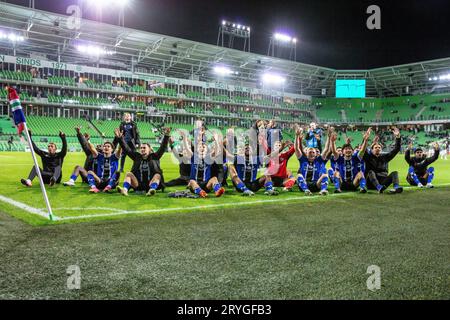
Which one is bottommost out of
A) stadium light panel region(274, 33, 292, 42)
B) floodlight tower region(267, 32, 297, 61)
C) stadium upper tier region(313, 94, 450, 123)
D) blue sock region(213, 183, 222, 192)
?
blue sock region(213, 183, 222, 192)

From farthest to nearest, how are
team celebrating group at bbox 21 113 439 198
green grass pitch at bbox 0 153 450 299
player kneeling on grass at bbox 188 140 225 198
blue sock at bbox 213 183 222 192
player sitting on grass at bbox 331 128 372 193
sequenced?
player sitting on grass at bbox 331 128 372 193 < team celebrating group at bbox 21 113 439 198 < player kneeling on grass at bbox 188 140 225 198 < blue sock at bbox 213 183 222 192 < green grass pitch at bbox 0 153 450 299

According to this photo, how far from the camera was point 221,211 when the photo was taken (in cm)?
695

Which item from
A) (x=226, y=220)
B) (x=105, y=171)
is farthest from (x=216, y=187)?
(x=105, y=171)

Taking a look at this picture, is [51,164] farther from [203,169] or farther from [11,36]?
[11,36]

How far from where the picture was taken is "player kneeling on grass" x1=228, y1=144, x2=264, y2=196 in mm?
9719

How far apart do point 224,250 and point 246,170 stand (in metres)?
6.06

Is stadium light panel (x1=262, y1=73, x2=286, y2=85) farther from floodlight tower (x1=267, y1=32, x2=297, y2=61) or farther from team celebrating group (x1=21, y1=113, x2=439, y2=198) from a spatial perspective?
team celebrating group (x1=21, y1=113, x2=439, y2=198)

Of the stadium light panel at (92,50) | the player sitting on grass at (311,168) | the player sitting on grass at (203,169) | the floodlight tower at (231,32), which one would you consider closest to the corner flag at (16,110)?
the player sitting on grass at (203,169)

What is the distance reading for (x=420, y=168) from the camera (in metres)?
12.6

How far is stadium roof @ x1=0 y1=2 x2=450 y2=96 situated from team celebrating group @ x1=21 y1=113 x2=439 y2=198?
116ft

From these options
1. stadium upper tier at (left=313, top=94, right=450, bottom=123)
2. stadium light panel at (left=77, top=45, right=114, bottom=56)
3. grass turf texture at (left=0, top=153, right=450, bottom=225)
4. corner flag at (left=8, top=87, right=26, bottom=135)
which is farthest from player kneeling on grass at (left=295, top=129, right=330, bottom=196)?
stadium upper tier at (left=313, top=94, right=450, bottom=123)

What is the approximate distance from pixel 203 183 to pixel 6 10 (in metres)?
39.3

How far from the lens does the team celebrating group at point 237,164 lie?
9.34 metres
